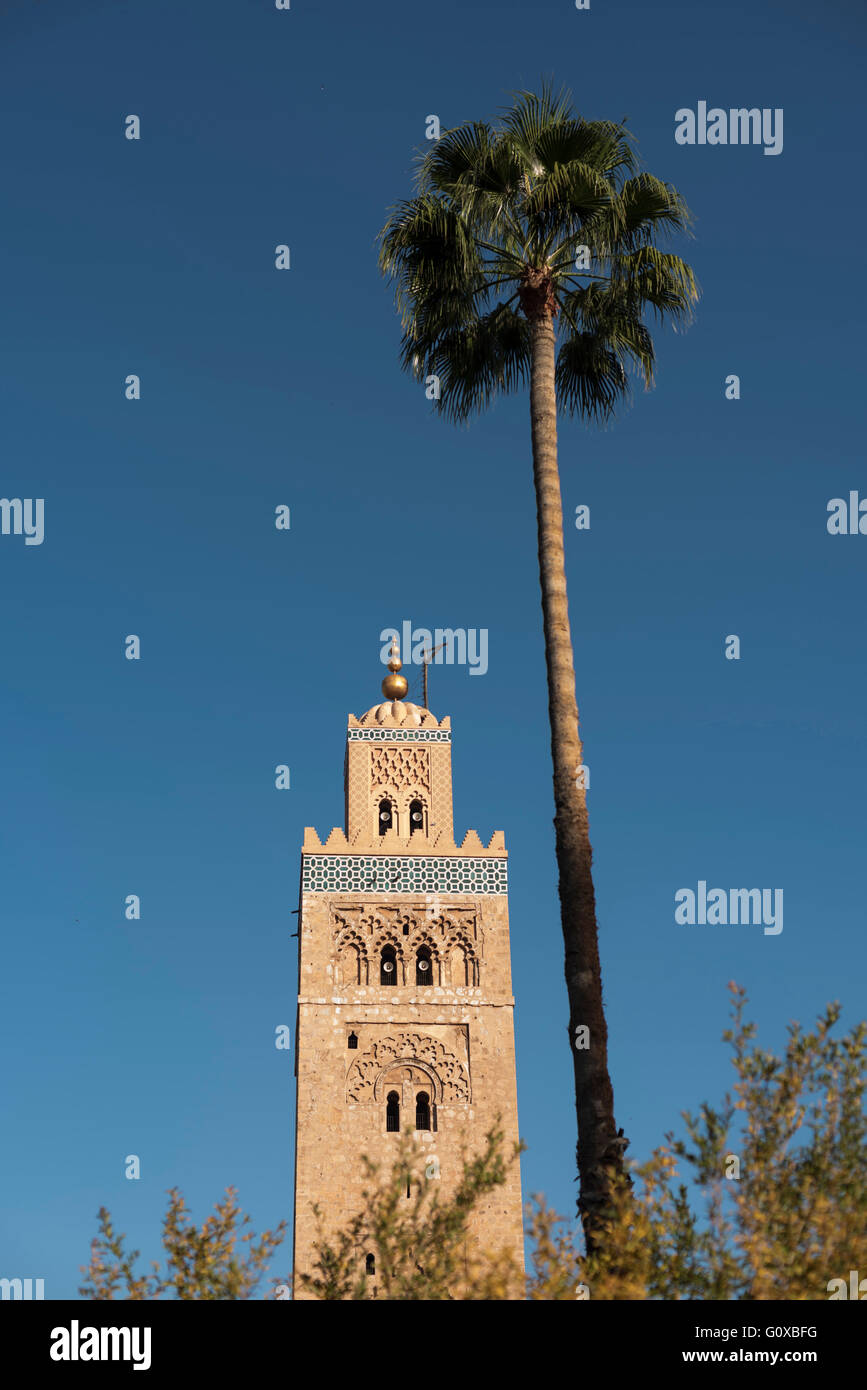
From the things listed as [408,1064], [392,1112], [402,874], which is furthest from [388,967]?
[392,1112]

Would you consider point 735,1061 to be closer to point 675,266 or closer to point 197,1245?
point 197,1245

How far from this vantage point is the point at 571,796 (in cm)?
1540

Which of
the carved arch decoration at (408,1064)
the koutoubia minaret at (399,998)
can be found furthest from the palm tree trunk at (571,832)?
the carved arch decoration at (408,1064)

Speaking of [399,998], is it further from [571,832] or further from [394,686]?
[571,832]

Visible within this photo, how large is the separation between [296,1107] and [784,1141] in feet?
78.4

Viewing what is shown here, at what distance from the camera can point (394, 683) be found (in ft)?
137

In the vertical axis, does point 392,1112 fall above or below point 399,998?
below

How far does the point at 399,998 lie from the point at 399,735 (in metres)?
7.44

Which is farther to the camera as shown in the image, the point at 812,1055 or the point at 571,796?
A: the point at 571,796

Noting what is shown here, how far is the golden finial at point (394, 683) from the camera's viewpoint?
41.8 meters

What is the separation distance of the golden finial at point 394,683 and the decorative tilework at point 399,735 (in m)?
1.74

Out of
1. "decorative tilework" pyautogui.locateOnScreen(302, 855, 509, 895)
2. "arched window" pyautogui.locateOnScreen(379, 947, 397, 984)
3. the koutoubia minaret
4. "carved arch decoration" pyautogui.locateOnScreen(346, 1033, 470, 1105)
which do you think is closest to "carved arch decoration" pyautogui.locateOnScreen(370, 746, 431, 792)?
the koutoubia minaret
